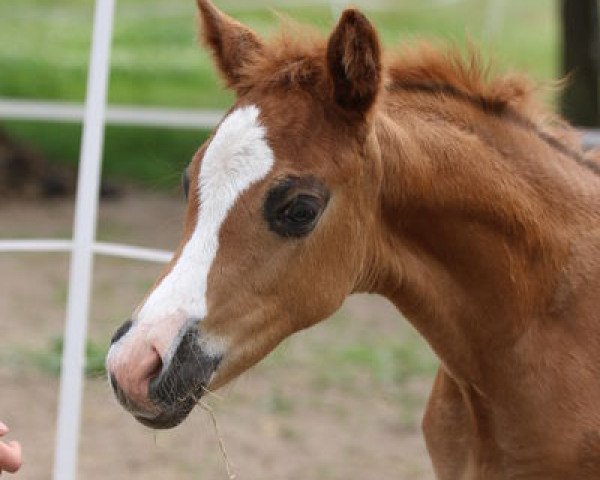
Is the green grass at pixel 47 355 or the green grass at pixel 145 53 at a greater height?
the green grass at pixel 47 355

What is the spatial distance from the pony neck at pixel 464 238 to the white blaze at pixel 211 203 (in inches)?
12.9

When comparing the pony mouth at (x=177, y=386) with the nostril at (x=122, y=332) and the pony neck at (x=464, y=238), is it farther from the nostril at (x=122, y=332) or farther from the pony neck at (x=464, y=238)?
the pony neck at (x=464, y=238)

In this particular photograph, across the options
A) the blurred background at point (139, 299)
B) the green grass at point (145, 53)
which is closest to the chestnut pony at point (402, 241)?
the blurred background at point (139, 299)

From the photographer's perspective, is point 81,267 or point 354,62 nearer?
point 354,62

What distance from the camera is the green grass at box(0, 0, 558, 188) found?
12234 mm

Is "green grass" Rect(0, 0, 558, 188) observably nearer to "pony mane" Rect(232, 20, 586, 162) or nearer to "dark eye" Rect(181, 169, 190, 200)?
"pony mane" Rect(232, 20, 586, 162)

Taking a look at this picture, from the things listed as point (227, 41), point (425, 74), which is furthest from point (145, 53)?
Answer: point (425, 74)

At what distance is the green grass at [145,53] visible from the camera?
40.1 feet

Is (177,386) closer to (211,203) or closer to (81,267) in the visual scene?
(211,203)

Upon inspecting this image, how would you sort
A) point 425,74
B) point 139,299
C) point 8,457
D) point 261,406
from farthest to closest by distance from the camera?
point 139,299 < point 261,406 < point 425,74 < point 8,457

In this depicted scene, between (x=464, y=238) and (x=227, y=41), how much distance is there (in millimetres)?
805

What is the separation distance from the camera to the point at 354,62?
9.57 feet

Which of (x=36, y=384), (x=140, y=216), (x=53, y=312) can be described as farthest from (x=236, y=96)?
(x=140, y=216)

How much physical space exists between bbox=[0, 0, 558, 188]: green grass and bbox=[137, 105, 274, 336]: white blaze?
7.74 m
